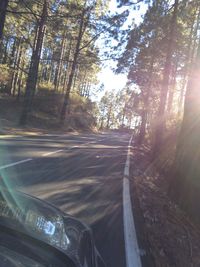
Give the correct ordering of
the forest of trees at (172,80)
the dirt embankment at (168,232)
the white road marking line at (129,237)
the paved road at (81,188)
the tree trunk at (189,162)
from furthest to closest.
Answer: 1. the forest of trees at (172,80)
2. the tree trunk at (189,162)
3. the paved road at (81,188)
4. the dirt embankment at (168,232)
5. the white road marking line at (129,237)

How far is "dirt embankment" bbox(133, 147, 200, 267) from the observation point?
554 cm

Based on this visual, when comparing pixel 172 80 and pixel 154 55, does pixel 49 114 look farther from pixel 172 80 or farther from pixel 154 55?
pixel 154 55

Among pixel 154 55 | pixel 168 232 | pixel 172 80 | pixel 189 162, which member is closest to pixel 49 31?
pixel 154 55

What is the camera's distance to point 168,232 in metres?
6.79

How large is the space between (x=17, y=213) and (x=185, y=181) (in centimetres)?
724

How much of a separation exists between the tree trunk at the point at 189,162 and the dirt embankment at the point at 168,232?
0.32m

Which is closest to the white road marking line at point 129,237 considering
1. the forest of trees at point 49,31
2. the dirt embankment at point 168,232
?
the dirt embankment at point 168,232

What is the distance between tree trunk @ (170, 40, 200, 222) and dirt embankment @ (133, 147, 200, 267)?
1.06 ft

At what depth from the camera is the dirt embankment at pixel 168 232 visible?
554cm

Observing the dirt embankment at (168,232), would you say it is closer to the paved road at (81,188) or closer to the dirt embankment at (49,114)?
the paved road at (81,188)

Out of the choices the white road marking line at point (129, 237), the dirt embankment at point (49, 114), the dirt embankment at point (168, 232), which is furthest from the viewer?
the dirt embankment at point (49, 114)

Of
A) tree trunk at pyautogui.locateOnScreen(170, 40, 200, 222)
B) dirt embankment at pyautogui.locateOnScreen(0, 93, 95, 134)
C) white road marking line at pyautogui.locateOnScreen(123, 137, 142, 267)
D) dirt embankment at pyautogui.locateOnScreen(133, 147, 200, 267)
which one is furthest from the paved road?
dirt embankment at pyautogui.locateOnScreen(0, 93, 95, 134)

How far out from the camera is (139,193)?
33.4ft

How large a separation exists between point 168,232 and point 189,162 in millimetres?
3276
